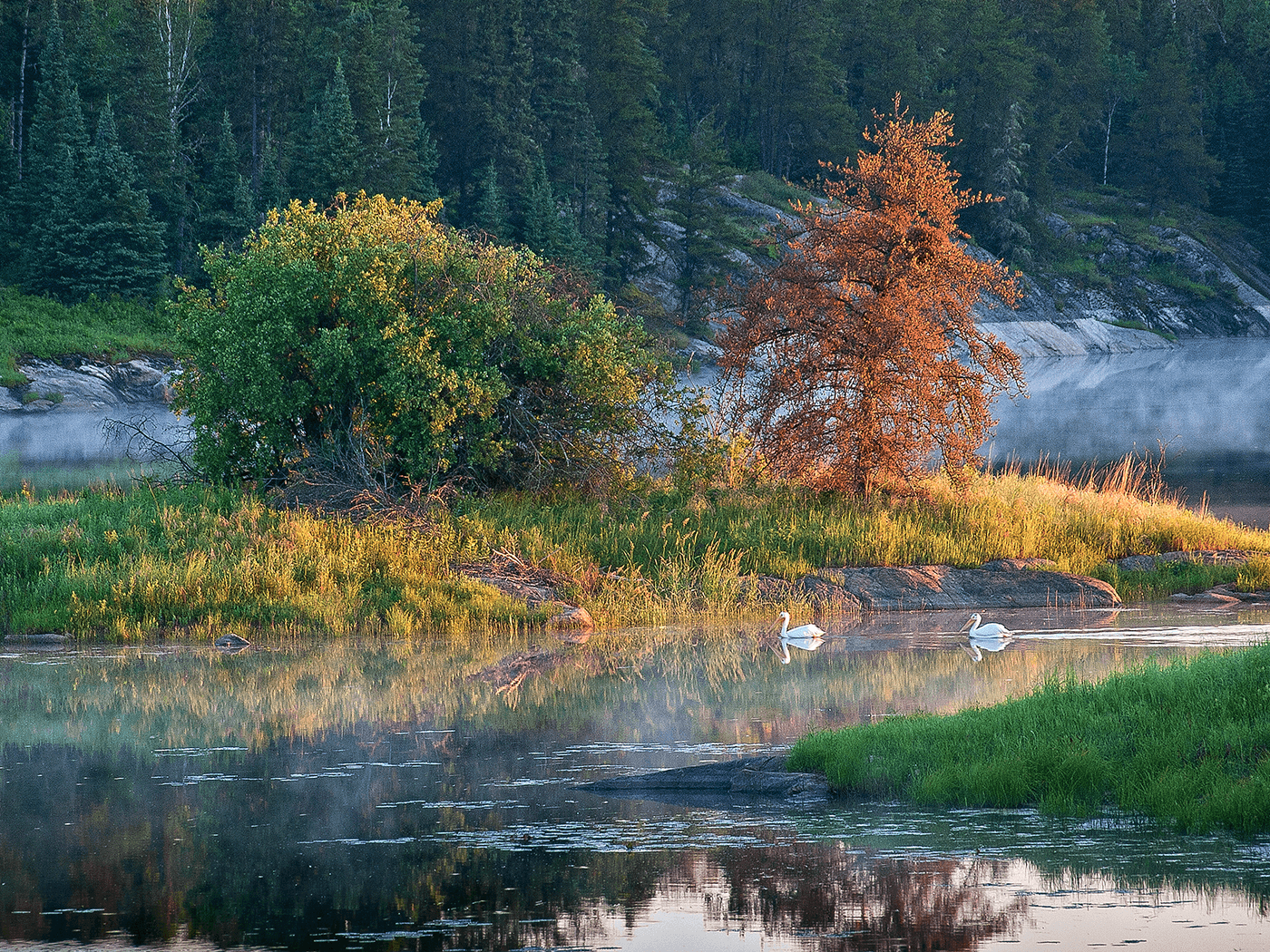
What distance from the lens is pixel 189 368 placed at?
2764 centimetres

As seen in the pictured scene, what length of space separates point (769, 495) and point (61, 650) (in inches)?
468

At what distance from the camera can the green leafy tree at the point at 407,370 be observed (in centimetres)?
2456

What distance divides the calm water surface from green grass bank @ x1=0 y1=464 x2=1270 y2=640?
2.69 metres

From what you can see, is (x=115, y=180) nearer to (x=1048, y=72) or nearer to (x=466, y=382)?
(x=466, y=382)

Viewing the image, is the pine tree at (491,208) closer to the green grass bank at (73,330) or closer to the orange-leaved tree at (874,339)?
the green grass bank at (73,330)

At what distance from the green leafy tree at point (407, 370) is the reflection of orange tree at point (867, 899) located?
15.0 meters

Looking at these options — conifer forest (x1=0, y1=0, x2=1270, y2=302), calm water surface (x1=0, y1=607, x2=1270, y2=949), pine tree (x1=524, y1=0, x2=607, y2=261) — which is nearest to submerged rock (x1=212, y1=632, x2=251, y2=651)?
calm water surface (x1=0, y1=607, x2=1270, y2=949)

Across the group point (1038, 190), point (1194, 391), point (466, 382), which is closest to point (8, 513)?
point (466, 382)

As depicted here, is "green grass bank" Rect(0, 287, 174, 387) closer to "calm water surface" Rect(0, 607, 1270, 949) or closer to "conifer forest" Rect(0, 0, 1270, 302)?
"conifer forest" Rect(0, 0, 1270, 302)

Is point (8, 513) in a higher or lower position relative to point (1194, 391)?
higher

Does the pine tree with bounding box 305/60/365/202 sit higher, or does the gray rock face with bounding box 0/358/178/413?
the pine tree with bounding box 305/60/365/202

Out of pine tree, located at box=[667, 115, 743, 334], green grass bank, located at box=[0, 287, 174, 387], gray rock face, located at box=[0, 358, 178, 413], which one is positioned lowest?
gray rock face, located at box=[0, 358, 178, 413]

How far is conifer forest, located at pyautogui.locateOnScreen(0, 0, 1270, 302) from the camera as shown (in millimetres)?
71812

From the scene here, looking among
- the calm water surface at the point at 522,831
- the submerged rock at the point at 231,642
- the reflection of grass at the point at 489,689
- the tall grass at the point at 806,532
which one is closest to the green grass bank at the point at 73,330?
the tall grass at the point at 806,532
